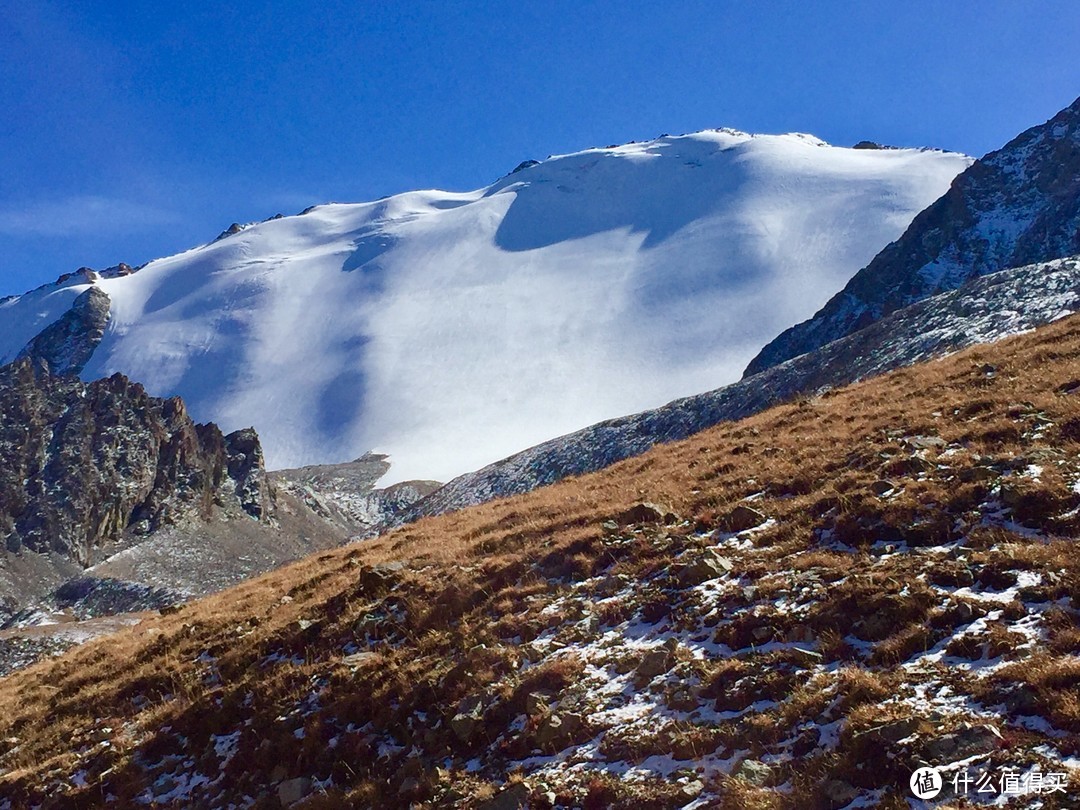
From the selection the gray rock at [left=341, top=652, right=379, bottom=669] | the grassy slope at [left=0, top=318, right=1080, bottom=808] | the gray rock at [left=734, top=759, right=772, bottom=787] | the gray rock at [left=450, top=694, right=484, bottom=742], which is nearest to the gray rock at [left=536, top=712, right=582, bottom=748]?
the grassy slope at [left=0, top=318, right=1080, bottom=808]

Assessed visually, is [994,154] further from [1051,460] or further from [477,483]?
[1051,460]

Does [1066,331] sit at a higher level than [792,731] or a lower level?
higher

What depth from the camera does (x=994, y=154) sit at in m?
176

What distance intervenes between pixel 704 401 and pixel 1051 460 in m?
68.7

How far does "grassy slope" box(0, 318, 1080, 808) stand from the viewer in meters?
8.48

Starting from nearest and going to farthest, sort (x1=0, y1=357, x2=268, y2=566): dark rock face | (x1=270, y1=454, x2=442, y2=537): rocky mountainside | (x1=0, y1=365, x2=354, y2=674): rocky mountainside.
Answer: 1. (x1=0, y1=365, x2=354, y2=674): rocky mountainside
2. (x1=0, y1=357, x2=268, y2=566): dark rock face
3. (x1=270, y1=454, x2=442, y2=537): rocky mountainside

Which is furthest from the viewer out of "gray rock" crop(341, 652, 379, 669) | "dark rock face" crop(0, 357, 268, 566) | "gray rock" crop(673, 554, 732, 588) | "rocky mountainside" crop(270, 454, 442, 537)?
"rocky mountainside" crop(270, 454, 442, 537)

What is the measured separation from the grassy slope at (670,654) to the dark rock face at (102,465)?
5849 inches

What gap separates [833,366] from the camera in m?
69.3

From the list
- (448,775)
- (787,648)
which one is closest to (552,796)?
(448,775)

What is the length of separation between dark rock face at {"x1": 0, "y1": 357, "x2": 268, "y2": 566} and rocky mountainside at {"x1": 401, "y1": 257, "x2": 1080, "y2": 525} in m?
75.5

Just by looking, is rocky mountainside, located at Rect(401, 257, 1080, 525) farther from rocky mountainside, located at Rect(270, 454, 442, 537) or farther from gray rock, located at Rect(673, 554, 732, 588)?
rocky mountainside, located at Rect(270, 454, 442, 537)

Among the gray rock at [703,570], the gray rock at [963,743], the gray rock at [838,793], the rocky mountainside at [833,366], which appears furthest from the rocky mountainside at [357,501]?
the gray rock at [963,743]

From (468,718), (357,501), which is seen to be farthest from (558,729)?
(357,501)
